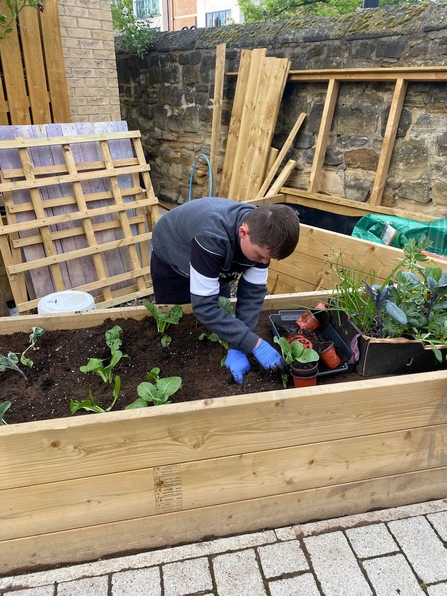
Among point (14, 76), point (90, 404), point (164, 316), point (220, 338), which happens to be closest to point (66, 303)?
point (164, 316)

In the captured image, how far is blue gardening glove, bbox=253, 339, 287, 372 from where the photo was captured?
6.63ft

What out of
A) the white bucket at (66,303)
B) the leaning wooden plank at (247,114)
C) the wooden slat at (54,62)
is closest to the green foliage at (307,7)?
the leaning wooden plank at (247,114)

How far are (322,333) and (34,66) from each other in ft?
13.7

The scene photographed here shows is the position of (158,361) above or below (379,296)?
below

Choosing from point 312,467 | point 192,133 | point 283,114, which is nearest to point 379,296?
point 312,467

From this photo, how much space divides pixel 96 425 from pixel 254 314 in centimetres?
105

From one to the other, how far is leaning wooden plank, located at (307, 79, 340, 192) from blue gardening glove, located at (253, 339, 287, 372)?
3.07 meters

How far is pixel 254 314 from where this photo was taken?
2307 millimetres

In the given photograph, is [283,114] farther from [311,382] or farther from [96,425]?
[96,425]

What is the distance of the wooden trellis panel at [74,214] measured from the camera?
391 cm

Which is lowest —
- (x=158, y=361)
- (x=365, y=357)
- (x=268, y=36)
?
(x=158, y=361)

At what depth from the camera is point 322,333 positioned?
7.80 feet

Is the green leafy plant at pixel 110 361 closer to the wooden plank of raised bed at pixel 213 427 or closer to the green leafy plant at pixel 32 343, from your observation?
the green leafy plant at pixel 32 343

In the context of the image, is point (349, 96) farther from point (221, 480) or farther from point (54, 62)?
point (221, 480)
